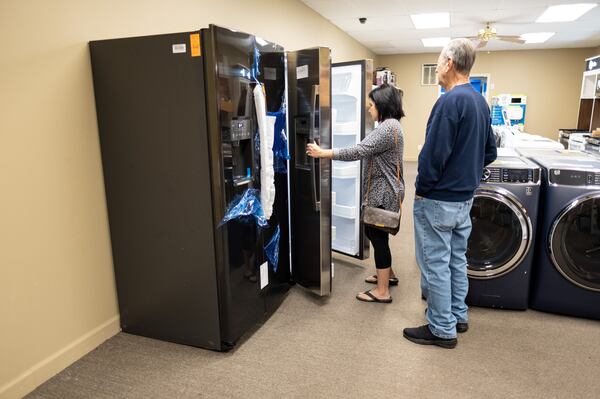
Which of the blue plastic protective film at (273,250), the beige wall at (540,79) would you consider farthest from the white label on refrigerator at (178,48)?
the beige wall at (540,79)

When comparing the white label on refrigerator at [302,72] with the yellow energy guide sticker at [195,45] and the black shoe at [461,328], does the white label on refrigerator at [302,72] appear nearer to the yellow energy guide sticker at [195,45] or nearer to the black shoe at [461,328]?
the yellow energy guide sticker at [195,45]

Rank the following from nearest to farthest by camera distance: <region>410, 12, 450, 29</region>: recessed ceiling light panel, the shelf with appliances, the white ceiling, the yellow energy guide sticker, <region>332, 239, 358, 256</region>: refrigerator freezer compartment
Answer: the yellow energy guide sticker, <region>332, 239, 358, 256</region>: refrigerator freezer compartment, the white ceiling, <region>410, 12, 450, 29</region>: recessed ceiling light panel, the shelf with appliances

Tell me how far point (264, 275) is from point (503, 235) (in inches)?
60.0

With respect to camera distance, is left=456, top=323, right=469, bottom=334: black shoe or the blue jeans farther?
left=456, top=323, right=469, bottom=334: black shoe

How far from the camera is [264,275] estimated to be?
2.48 m

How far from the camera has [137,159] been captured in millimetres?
2129

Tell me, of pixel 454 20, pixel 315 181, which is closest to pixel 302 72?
pixel 315 181

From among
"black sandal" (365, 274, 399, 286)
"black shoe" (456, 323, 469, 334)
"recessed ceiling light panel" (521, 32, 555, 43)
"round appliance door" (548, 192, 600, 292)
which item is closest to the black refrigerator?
"black sandal" (365, 274, 399, 286)

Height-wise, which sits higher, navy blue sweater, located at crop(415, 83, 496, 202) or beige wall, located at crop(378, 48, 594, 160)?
beige wall, located at crop(378, 48, 594, 160)

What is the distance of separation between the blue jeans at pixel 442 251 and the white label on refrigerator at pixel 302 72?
1013 mm

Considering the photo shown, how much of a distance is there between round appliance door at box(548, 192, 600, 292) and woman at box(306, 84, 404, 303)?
957 millimetres

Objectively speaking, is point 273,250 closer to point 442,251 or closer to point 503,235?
point 442,251

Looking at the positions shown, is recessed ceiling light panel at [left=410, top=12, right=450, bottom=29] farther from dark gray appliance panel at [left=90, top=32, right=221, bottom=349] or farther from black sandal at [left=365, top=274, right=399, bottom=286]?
dark gray appliance panel at [left=90, top=32, right=221, bottom=349]

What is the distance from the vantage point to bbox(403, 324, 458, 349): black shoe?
88.4 inches
